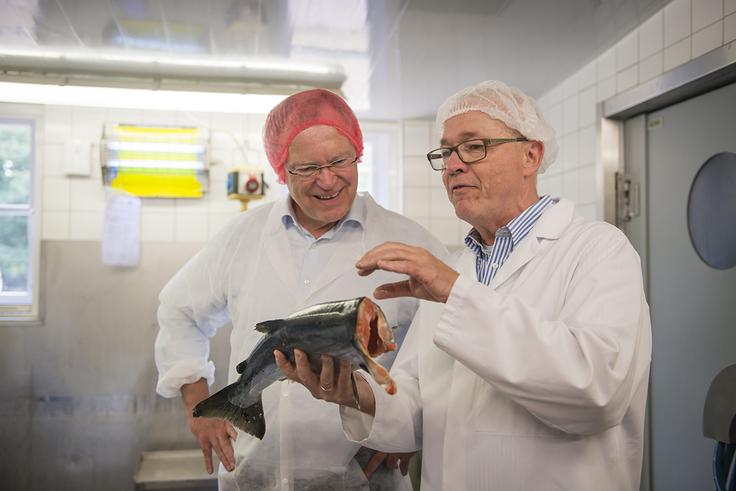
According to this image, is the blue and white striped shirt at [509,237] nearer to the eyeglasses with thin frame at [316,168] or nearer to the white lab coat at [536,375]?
the white lab coat at [536,375]

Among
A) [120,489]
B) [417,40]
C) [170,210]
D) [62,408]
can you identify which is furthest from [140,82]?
[120,489]

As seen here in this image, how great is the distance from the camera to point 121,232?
3.37 meters

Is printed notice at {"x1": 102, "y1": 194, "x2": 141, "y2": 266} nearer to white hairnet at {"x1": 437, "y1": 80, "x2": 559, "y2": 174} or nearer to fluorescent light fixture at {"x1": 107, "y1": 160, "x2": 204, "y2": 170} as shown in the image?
fluorescent light fixture at {"x1": 107, "y1": 160, "x2": 204, "y2": 170}

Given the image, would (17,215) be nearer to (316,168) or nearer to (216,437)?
(216,437)

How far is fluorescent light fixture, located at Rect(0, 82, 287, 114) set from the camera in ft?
10.3

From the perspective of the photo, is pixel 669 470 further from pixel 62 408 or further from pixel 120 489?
pixel 62 408

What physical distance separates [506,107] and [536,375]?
2.50 ft

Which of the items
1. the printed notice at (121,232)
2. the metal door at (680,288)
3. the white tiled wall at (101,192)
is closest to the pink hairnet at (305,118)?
the metal door at (680,288)

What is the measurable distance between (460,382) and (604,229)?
1.69 feet

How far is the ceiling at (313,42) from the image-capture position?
229 cm

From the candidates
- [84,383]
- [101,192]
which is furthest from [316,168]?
[84,383]

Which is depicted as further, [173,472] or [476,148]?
[173,472]

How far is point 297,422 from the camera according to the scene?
1.59m

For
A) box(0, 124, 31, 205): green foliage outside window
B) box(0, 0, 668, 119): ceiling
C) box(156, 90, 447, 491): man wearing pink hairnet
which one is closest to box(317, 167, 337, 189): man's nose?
box(156, 90, 447, 491): man wearing pink hairnet
